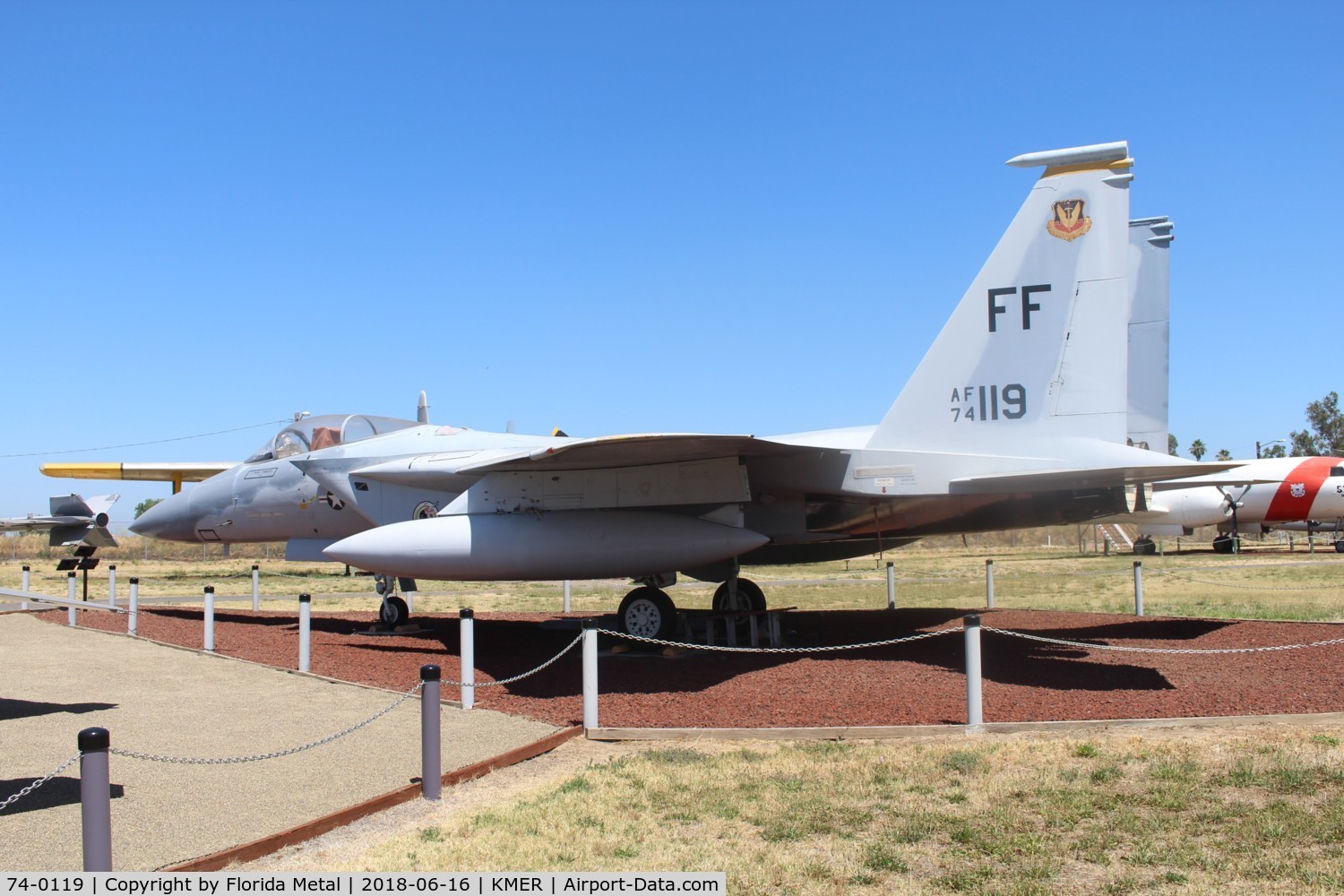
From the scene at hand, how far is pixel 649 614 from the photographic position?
11812 millimetres

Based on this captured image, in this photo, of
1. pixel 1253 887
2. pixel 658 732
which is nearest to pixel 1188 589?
pixel 658 732

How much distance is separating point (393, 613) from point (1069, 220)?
31.2 feet

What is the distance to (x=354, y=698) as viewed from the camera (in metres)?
8.55

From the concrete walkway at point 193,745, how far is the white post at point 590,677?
0.30 meters

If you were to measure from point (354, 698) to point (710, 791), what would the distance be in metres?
4.07

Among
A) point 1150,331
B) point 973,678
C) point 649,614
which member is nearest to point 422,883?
point 973,678

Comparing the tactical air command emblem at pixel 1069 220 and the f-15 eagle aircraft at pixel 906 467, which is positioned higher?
the tactical air command emblem at pixel 1069 220

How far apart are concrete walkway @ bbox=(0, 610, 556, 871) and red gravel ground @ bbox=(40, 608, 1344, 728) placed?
0.91m

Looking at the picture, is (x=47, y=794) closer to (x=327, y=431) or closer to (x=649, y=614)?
(x=649, y=614)

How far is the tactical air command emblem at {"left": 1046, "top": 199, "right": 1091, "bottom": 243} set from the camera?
9.90m

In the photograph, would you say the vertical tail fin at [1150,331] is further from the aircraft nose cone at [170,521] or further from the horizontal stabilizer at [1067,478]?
the aircraft nose cone at [170,521]

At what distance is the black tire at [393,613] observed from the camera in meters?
13.6

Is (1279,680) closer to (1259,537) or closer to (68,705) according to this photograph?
(68,705)

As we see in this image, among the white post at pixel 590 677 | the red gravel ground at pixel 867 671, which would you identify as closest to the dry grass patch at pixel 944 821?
the white post at pixel 590 677
